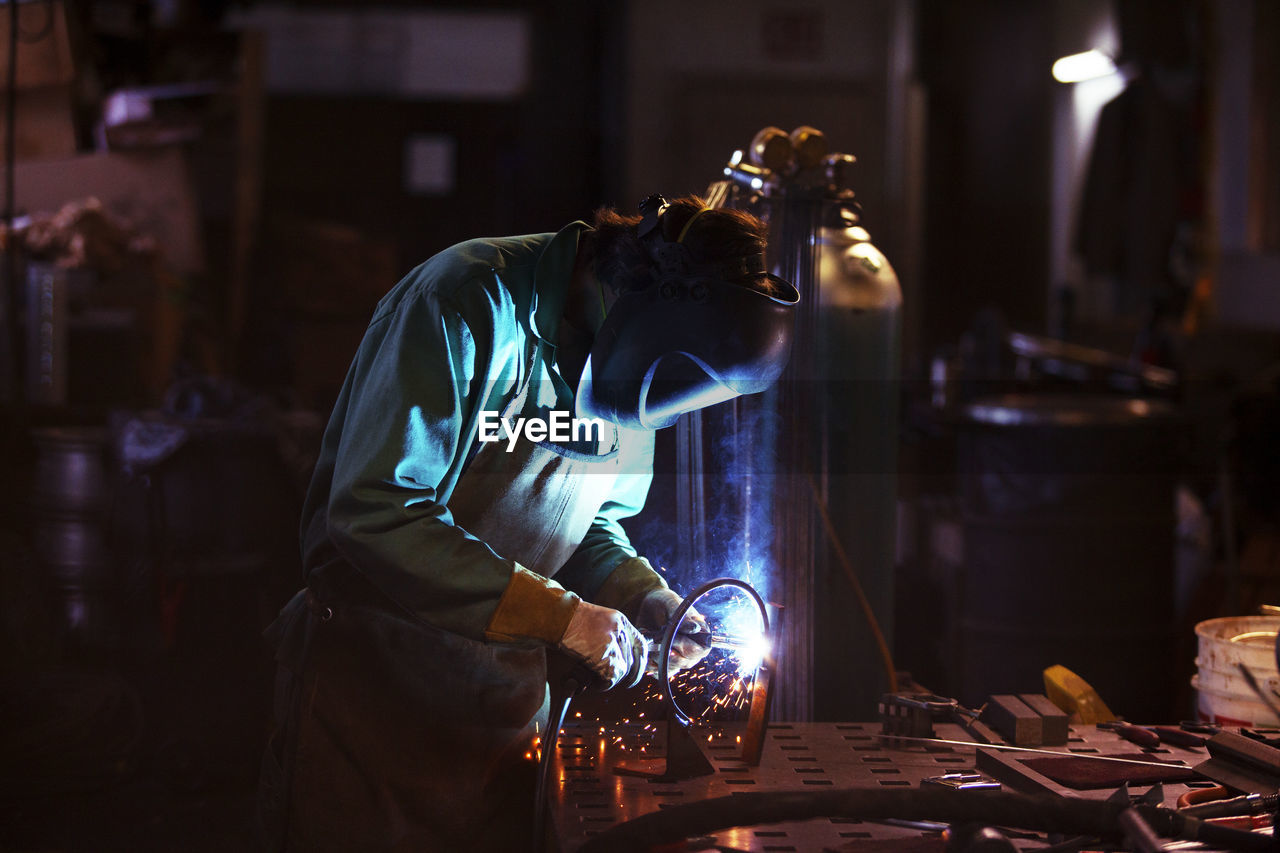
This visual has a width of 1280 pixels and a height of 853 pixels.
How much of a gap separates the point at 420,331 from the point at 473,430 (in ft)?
0.51

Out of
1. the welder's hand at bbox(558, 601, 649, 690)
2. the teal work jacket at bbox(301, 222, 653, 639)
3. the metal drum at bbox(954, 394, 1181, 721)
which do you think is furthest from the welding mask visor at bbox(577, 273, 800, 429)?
the metal drum at bbox(954, 394, 1181, 721)

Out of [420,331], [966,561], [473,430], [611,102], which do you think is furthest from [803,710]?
[611,102]

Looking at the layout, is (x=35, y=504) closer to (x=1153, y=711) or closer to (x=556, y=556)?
(x=556, y=556)

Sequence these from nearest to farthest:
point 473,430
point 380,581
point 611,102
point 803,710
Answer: point 380,581, point 473,430, point 803,710, point 611,102

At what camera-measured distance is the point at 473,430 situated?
1.41 metres

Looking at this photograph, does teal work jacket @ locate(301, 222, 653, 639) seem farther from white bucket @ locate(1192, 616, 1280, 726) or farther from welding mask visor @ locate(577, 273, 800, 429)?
white bucket @ locate(1192, 616, 1280, 726)

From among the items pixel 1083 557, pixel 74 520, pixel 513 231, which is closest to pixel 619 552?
pixel 1083 557

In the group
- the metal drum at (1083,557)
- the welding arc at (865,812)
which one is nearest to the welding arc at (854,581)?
the welding arc at (865,812)

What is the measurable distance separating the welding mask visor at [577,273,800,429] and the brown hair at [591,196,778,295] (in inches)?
1.1

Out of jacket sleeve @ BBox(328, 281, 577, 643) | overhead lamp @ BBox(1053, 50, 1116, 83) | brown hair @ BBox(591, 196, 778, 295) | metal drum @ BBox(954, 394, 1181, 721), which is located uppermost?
overhead lamp @ BBox(1053, 50, 1116, 83)

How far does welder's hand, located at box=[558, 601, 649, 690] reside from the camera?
1.34 meters

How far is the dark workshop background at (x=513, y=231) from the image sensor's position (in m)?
3.16

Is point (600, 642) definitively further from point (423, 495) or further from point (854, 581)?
point (854, 581)

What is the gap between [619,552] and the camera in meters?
1.66
